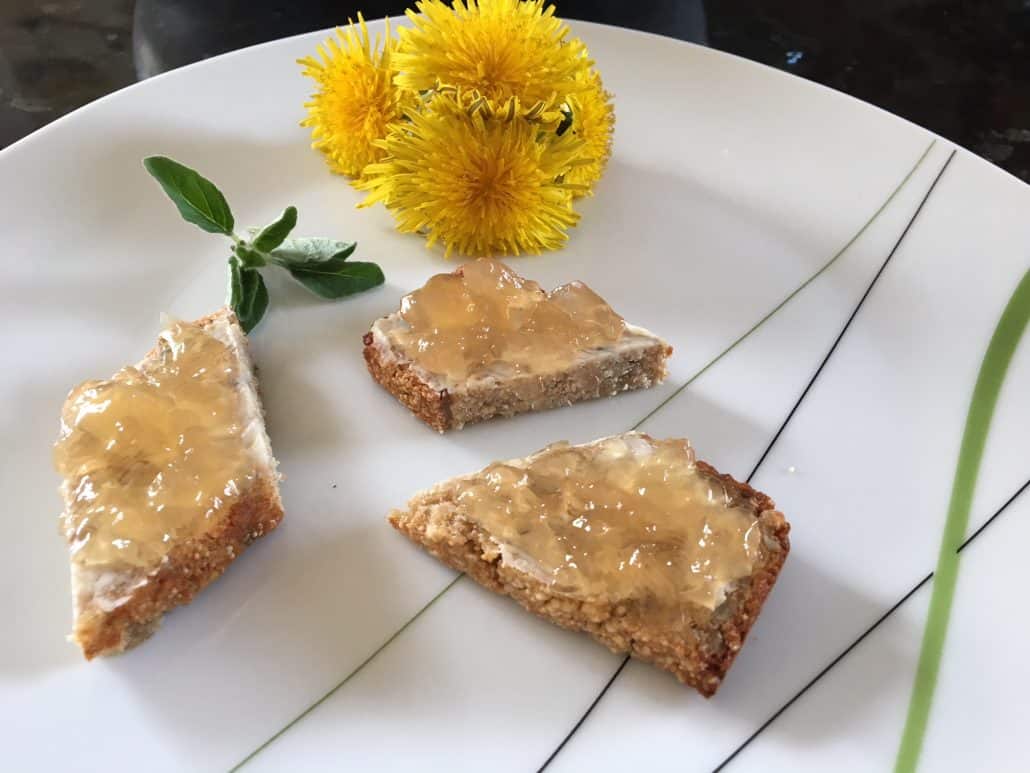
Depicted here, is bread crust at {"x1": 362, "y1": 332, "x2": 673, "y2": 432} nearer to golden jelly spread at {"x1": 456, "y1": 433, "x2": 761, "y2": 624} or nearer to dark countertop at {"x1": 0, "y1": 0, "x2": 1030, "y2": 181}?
golden jelly spread at {"x1": 456, "y1": 433, "x2": 761, "y2": 624}

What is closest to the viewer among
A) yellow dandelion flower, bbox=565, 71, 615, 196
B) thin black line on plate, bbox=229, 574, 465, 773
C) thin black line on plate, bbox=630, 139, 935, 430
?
thin black line on plate, bbox=229, 574, 465, 773

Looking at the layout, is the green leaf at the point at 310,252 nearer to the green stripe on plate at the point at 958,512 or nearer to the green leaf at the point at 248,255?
the green leaf at the point at 248,255

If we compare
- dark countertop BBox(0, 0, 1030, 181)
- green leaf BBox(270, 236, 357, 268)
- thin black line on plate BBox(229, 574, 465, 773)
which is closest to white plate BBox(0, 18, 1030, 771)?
thin black line on plate BBox(229, 574, 465, 773)

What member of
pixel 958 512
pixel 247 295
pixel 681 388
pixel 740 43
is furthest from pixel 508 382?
pixel 740 43

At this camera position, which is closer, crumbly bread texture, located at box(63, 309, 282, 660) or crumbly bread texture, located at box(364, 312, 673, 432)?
crumbly bread texture, located at box(63, 309, 282, 660)

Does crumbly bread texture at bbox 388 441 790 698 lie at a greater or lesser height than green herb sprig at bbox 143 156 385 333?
lesser

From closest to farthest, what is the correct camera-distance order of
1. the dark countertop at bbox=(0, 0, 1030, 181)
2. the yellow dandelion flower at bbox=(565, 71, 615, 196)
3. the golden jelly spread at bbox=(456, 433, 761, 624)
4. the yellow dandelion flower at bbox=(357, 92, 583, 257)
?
the golden jelly spread at bbox=(456, 433, 761, 624) < the yellow dandelion flower at bbox=(357, 92, 583, 257) < the yellow dandelion flower at bbox=(565, 71, 615, 196) < the dark countertop at bbox=(0, 0, 1030, 181)

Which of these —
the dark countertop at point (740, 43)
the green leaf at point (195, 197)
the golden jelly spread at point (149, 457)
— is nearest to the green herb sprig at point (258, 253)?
the green leaf at point (195, 197)
